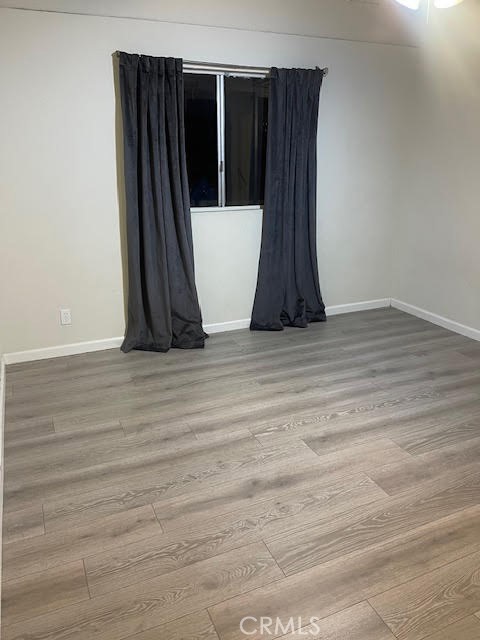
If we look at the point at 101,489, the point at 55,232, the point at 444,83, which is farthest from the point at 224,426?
the point at 444,83

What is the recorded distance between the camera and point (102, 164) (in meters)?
3.41

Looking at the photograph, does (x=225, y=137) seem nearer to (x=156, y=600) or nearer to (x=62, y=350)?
(x=62, y=350)

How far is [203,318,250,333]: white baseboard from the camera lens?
13.4ft

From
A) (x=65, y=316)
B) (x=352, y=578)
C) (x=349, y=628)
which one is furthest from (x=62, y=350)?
(x=349, y=628)

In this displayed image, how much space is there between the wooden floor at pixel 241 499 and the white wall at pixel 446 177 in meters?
0.94

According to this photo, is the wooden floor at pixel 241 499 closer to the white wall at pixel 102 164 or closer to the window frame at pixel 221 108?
the white wall at pixel 102 164

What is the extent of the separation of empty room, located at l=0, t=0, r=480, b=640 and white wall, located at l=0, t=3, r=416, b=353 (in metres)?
0.02

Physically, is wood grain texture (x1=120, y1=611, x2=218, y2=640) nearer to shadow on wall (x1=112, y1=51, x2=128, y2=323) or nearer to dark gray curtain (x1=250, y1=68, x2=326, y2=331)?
shadow on wall (x1=112, y1=51, x2=128, y2=323)

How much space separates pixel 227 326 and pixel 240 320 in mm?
128

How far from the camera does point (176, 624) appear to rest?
156 centimetres

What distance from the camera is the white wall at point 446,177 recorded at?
380cm

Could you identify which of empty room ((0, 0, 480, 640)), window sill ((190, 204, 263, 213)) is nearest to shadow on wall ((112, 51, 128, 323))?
empty room ((0, 0, 480, 640))

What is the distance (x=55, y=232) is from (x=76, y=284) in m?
0.39

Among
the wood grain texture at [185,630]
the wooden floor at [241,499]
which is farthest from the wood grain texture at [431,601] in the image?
the wood grain texture at [185,630]
